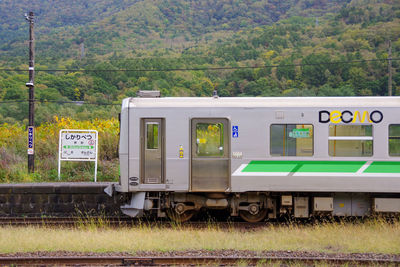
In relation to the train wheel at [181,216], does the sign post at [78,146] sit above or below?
above

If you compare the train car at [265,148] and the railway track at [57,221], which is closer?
the train car at [265,148]

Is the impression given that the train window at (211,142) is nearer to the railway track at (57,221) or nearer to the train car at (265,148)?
the train car at (265,148)

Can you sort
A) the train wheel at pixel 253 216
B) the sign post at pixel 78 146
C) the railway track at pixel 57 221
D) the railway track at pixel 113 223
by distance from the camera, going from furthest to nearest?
the sign post at pixel 78 146
the railway track at pixel 57 221
the train wheel at pixel 253 216
the railway track at pixel 113 223

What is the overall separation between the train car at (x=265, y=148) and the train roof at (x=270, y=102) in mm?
25

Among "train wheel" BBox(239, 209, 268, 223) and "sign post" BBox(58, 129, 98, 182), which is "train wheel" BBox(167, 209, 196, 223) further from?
"sign post" BBox(58, 129, 98, 182)

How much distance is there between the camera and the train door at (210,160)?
1145 centimetres

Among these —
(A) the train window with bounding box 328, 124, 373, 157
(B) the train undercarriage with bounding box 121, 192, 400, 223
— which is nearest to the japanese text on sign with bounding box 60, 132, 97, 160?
(B) the train undercarriage with bounding box 121, 192, 400, 223

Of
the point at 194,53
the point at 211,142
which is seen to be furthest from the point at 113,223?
the point at 194,53

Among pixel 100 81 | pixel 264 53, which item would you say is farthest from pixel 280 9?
pixel 100 81

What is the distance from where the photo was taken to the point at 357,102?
11.5 metres

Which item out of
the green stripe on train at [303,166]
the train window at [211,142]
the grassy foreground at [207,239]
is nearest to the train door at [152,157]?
the train window at [211,142]

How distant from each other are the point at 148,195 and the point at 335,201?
4798 mm

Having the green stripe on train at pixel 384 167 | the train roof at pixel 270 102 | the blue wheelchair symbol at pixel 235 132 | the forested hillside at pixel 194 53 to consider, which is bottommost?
the green stripe on train at pixel 384 167

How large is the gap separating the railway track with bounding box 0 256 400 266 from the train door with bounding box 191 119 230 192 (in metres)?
2.99
